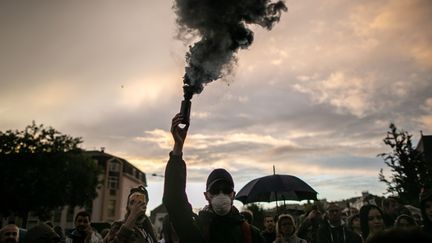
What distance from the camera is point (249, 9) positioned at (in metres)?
4.31

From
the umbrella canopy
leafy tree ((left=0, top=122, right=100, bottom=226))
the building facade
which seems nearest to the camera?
the umbrella canopy

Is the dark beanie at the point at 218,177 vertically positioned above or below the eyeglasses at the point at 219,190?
above

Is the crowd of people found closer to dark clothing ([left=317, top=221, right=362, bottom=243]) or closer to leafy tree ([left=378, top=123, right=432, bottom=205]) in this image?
dark clothing ([left=317, top=221, right=362, bottom=243])

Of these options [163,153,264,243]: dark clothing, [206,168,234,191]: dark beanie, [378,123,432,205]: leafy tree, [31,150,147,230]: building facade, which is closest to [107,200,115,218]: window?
[31,150,147,230]: building facade

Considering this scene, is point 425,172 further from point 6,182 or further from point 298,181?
point 6,182

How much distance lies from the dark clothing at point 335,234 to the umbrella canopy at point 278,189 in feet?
4.66

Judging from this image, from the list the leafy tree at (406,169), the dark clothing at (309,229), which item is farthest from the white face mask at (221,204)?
the leafy tree at (406,169)

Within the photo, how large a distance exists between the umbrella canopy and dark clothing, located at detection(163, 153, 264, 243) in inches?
225

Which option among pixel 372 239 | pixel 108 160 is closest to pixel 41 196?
pixel 108 160

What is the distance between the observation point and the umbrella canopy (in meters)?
8.62

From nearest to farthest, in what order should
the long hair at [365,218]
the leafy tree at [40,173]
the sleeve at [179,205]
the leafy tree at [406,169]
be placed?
the sleeve at [179,205]
the long hair at [365,218]
the leafy tree at [406,169]
the leafy tree at [40,173]

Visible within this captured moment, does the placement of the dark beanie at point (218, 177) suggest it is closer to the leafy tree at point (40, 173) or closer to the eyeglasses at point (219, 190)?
the eyeglasses at point (219, 190)

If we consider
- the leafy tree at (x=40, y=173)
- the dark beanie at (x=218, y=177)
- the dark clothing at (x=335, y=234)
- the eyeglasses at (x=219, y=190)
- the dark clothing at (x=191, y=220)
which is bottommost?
the dark clothing at (x=335, y=234)

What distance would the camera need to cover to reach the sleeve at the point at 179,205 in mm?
2582
